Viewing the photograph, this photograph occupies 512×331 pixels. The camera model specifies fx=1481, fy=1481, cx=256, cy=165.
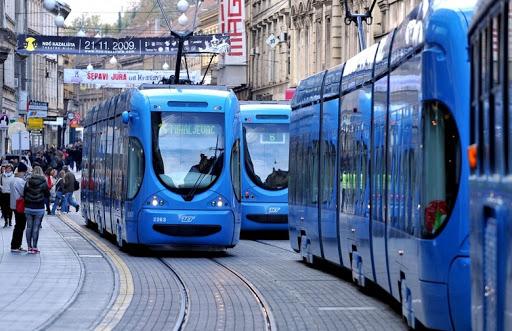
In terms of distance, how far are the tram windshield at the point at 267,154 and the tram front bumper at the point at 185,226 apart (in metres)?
7.63

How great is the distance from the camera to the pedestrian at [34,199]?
84.9 ft

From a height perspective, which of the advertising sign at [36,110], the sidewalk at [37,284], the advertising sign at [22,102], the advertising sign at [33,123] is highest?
the advertising sign at [22,102]

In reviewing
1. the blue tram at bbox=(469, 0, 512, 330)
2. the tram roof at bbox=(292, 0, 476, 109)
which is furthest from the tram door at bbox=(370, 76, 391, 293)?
the blue tram at bbox=(469, 0, 512, 330)

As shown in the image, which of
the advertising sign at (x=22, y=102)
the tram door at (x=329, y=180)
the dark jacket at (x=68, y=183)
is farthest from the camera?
the advertising sign at (x=22, y=102)

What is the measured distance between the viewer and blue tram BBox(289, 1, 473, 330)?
1141 cm

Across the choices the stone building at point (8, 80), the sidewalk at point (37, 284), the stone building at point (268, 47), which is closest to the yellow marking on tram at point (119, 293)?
the sidewalk at point (37, 284)

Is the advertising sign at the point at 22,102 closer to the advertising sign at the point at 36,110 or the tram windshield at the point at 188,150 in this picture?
the advertising sign at the point at 36,110

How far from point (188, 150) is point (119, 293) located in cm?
752

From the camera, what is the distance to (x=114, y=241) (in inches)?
1282

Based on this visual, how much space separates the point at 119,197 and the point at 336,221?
28.9 feet

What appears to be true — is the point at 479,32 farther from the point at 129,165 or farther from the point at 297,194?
the point at 129,165

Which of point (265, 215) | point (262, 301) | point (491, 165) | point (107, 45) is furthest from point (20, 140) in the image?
point (491, 165)

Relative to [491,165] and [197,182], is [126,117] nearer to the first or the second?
[197,182]

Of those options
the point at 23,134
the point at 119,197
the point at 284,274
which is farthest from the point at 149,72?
the point at 284,274
